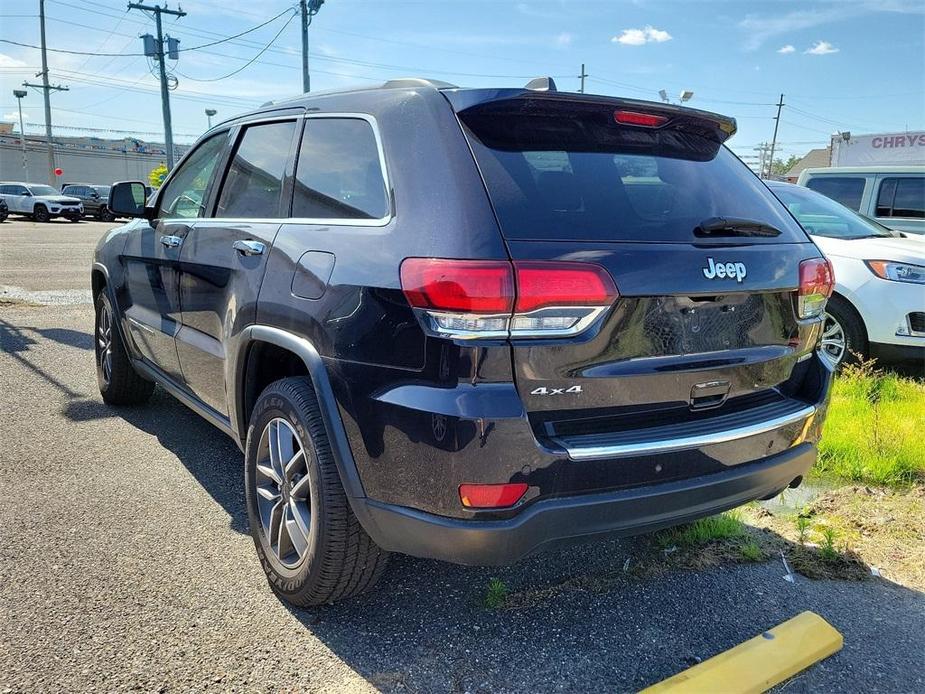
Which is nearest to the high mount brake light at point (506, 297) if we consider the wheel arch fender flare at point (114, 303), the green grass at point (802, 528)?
the green grass at point (802, 528)

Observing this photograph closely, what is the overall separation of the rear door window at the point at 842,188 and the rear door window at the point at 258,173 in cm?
806

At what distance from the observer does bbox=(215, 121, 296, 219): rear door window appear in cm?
299

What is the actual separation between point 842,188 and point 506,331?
8.92 metres

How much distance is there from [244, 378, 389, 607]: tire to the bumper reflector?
502mm

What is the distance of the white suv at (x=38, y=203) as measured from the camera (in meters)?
31.4

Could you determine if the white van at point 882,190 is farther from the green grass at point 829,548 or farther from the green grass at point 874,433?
the green grass at point 829,548

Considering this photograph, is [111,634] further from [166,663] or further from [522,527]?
[522,527]

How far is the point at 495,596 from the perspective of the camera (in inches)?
106

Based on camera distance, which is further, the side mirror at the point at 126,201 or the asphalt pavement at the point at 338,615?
the side mirror at the point at 126,201

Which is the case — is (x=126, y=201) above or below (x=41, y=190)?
above

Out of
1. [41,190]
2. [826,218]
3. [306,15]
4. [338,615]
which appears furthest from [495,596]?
[41,190]

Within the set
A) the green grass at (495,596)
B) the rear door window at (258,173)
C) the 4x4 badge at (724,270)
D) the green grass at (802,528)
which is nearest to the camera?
the 4x4 badge at (724,270)

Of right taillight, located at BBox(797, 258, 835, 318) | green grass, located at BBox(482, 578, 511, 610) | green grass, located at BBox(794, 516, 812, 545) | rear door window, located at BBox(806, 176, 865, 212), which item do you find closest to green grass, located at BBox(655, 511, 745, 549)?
green grass, located at BBox(794, 516, 812, 545)

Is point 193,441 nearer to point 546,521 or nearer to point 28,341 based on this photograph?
point 546,521
